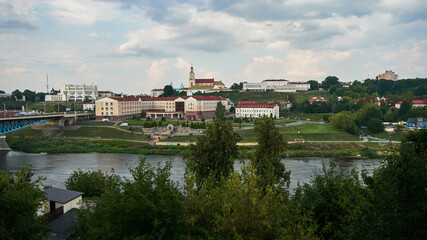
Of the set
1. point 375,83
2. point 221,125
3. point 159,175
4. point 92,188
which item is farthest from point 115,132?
point 375,83

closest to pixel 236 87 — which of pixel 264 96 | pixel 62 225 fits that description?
pixel 264 96

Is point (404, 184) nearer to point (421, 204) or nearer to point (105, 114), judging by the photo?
point (421, 204)

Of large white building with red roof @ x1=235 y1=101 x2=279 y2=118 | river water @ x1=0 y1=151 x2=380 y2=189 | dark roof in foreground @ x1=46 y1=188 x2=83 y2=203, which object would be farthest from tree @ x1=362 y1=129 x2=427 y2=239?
large white building with red roof @ x1=235 y1=101 x2=279 y2=118

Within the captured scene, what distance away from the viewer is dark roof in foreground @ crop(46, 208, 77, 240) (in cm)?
1154

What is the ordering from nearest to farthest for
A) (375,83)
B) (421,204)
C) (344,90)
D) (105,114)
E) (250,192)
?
(421,204) → (250,192) → (105,114) → (344,90) → (375,83)

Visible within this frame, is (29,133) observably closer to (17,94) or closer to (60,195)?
(60,195)

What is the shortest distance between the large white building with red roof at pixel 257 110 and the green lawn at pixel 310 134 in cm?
1217

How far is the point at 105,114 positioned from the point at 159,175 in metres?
56.9

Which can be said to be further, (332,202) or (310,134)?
(310,134)

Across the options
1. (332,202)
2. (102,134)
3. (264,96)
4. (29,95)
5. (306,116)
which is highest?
(29,95)

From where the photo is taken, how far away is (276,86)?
9788 centimetres

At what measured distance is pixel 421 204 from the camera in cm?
703

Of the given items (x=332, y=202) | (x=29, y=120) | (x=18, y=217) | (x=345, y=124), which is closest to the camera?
(x=18, y=217)

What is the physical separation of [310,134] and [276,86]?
5546 cm
